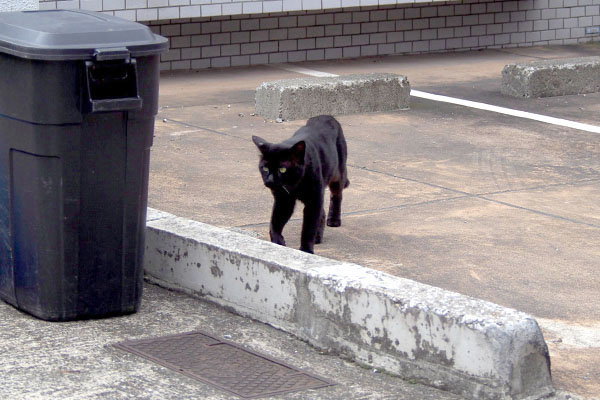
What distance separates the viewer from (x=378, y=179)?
7.96 meters

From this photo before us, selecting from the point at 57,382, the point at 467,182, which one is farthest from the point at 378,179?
the point at 57,382

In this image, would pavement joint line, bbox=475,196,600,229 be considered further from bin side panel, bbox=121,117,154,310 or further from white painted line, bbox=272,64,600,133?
bin side panel, bbox=121,117,154,310

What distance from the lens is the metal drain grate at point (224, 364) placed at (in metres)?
4.07

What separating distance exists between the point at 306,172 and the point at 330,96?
4.62 meters

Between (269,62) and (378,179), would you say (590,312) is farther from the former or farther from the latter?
(269,62)

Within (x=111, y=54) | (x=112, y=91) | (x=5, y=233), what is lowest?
(x=5, y=233)

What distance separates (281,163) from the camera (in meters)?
5.67

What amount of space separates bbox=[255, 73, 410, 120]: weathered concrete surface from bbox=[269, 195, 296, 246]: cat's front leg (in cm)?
412

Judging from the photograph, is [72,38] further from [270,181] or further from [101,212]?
[270,181]

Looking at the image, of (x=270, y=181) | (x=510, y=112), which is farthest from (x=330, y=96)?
(x=270, y=181)

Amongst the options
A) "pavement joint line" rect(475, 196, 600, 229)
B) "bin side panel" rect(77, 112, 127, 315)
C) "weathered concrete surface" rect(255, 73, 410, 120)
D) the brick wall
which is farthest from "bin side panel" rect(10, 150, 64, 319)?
the brick wall

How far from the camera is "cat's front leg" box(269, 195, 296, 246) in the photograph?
6.02m

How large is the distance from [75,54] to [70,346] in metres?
1.27

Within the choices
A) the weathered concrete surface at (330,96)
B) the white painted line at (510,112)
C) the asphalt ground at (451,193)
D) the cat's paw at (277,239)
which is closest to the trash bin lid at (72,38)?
the cat's paw at (277,239)
